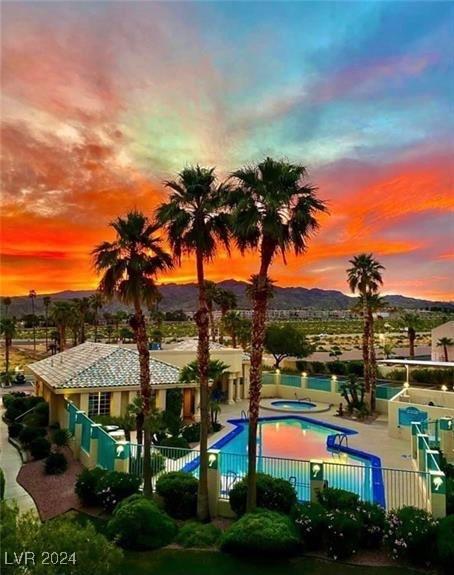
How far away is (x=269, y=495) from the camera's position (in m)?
12.5

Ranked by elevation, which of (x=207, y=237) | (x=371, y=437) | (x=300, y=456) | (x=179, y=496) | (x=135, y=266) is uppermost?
(x=207, y=237)

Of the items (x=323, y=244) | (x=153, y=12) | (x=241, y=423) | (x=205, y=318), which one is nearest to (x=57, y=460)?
(x=205, y=318)

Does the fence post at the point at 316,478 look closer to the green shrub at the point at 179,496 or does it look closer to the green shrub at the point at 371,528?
the green shrub at the point at 371,528

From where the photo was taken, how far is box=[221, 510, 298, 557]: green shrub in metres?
10.5

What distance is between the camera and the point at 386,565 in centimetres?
1045

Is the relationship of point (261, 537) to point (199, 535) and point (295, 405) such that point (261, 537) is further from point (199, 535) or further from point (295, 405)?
point (295, 405)

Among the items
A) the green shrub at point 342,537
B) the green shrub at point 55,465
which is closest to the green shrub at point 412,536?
the green shrub at point 342,537

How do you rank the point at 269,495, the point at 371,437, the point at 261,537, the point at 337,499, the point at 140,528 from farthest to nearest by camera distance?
the point at 371,437
the point at 269,495
the point at 337,499
the point at 140,528
the point at 261,537

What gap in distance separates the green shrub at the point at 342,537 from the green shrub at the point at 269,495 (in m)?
1.75

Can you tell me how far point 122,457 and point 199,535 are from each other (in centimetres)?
430

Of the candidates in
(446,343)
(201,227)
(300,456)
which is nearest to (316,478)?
(201,227)

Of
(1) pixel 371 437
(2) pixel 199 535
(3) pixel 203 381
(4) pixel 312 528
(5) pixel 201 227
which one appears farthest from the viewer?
(1) pixel 371 437

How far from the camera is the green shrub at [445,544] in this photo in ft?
32.1

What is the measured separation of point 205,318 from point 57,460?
30.3 feet
